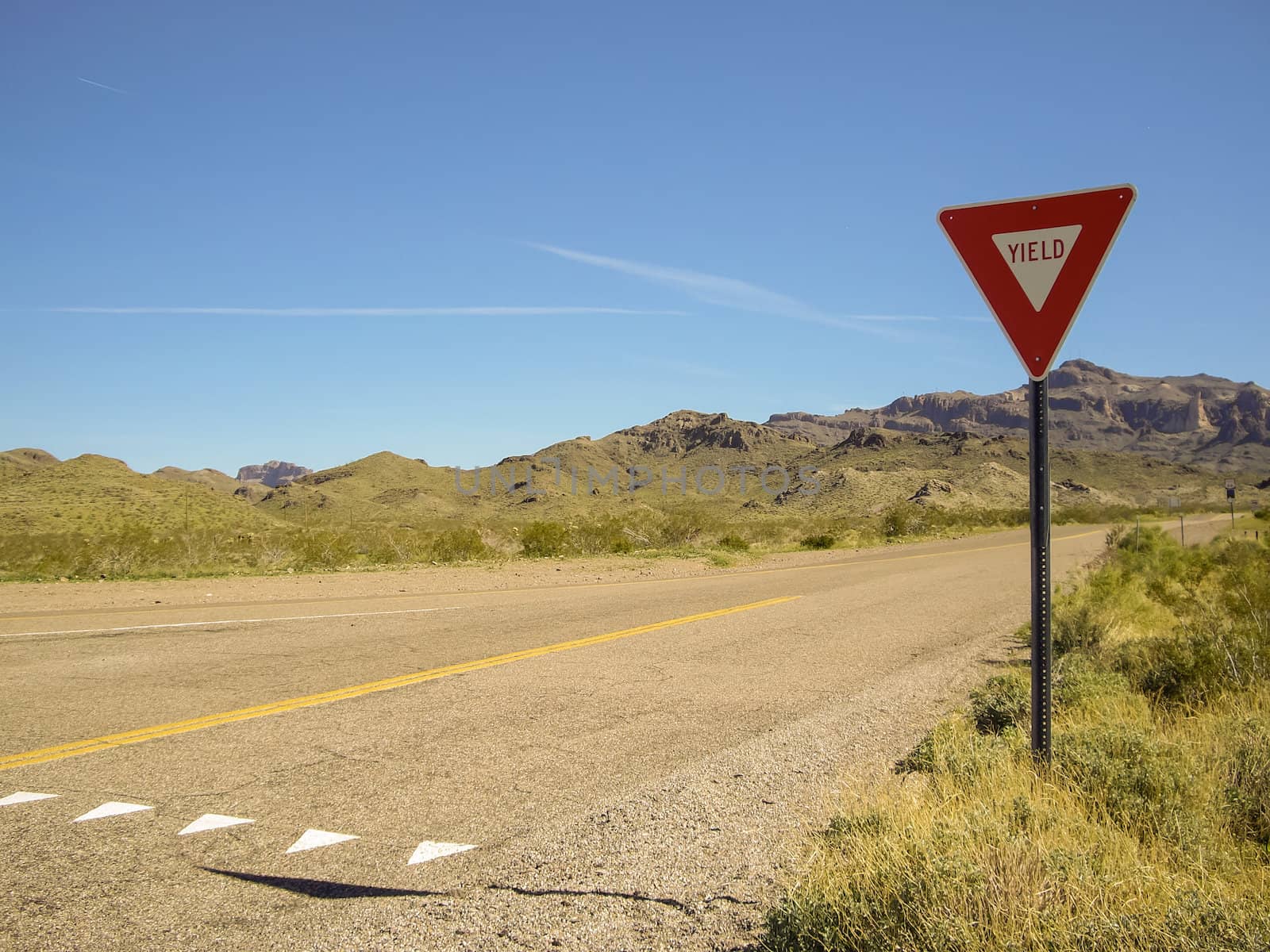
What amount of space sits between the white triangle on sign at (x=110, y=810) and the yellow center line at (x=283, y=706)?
4.07 ft

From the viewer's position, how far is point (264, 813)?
4.94m

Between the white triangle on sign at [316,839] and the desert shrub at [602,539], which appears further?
the desert shrub at [602,539]

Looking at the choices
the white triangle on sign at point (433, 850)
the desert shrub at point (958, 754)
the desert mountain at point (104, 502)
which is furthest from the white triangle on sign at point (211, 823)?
the desert mountain at point (104, 502)

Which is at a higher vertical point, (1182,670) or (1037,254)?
(1037,254)

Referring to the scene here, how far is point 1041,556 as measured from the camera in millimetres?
3982

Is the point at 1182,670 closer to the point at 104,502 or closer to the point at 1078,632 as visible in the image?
the point at 1078,632

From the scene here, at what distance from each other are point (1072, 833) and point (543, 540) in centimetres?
2591

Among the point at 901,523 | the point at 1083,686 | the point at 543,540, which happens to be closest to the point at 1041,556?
the point at 1083,686

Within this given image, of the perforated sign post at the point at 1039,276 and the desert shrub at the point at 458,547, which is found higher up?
the perforated sign post at the point at 1039,276

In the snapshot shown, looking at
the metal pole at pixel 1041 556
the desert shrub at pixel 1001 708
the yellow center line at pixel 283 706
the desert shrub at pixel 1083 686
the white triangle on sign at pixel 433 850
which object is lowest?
the yellow center line at pixel 283 706

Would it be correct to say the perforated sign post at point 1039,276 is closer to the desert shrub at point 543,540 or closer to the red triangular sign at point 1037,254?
the red triangular sign at point 1037,254

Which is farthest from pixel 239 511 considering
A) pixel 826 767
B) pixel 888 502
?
pixel 888 502

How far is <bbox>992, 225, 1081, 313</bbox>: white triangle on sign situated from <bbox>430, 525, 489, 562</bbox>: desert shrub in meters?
23.1

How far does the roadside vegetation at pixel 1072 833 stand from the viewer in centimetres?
279
